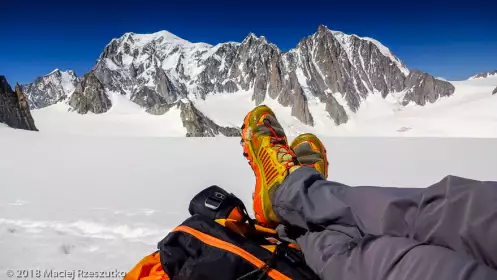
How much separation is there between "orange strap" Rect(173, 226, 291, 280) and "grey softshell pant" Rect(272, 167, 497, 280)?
17cm

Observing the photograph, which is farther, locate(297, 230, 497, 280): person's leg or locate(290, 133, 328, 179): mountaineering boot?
locate(290, 133, 328, 179): mountaineering boot

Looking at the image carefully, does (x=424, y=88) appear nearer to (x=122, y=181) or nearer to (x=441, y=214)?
(x=122, y=181)

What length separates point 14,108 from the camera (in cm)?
3762

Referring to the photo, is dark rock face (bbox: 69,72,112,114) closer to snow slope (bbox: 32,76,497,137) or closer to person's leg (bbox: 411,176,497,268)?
snow slope (bbox: 32,76,497,137)

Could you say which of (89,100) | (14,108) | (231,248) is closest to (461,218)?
(231,248)

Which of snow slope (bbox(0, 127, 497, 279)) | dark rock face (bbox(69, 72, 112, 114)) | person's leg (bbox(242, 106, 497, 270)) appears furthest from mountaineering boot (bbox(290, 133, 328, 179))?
dark rock face (bbox(69, 72, 112, 114))

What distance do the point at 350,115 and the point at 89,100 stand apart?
313ft

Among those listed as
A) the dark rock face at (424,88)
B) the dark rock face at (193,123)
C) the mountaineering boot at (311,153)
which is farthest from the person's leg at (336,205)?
the dark rock face at (424,88)

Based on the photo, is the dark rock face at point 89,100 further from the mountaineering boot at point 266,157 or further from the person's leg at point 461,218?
the person's leg at point 461,218

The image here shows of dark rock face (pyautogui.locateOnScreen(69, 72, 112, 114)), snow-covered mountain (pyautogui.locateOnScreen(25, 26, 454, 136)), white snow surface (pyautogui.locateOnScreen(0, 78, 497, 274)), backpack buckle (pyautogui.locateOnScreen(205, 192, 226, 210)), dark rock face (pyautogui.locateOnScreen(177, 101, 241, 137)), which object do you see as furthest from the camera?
snow-covered mountain (pyautogui.locateOnScreen(25, 26, 454, 136))

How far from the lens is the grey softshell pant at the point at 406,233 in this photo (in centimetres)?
97

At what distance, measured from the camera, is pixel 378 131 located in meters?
127

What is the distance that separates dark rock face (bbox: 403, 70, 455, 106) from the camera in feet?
429

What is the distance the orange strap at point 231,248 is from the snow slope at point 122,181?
78 centimetres
